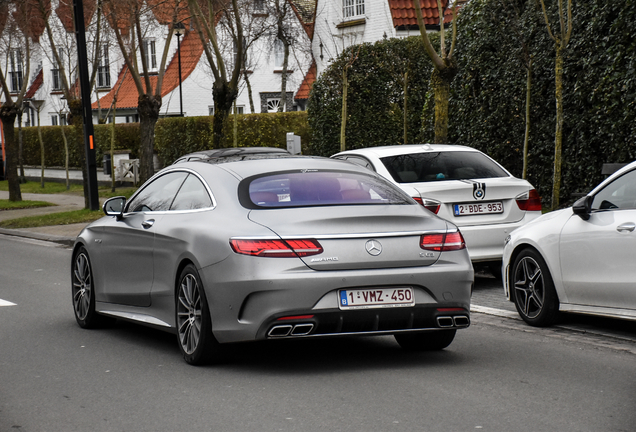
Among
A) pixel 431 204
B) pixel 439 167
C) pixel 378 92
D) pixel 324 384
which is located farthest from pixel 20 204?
pixel 324 384

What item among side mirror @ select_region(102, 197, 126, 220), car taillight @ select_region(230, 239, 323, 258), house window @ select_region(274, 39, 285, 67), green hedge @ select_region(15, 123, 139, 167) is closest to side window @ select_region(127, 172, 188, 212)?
side mirror @ select_region(102, 197, 126, 220)

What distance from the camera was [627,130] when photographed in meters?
14.5

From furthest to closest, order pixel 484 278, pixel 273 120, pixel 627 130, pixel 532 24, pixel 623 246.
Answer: pixel 273 120, pixel 532 24, pixel 627 130, pixel 484 278, pixel 623 246

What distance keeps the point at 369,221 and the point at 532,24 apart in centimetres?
1114

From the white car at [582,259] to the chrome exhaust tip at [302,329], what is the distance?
2683mm

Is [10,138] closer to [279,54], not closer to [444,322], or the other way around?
[279,54]

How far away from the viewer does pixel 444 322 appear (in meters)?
6.73

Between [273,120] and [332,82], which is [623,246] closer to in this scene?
[332,82]

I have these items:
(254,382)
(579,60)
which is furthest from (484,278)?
(254,382)

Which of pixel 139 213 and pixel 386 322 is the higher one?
pixel 139 213

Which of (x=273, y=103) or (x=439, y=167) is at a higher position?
(x=273, y=103)

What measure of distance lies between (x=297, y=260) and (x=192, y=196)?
1.43m

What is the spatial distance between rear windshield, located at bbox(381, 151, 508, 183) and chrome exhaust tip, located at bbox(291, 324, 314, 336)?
472 centimetres

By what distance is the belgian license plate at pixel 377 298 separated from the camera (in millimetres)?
6441
